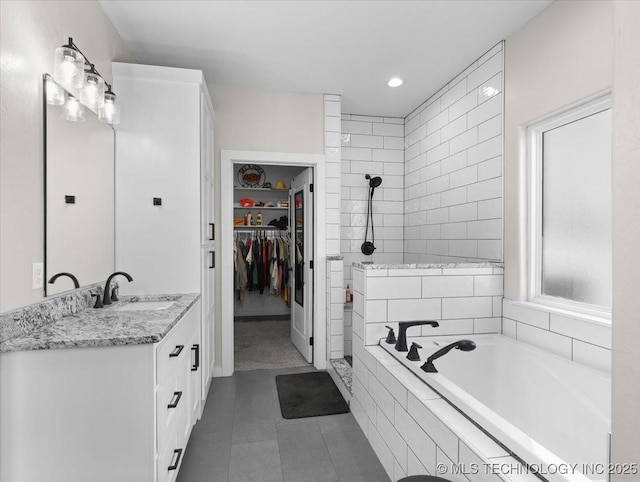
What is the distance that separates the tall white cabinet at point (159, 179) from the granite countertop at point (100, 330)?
55 centimetres

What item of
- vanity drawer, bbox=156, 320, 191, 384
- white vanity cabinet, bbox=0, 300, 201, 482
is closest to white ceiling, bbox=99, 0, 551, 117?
vanity drawer, bbox=156, 320, 191, 384

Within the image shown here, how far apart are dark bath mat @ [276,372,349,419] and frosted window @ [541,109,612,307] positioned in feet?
5.48

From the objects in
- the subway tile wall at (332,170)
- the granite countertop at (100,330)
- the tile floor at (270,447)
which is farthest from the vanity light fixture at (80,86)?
the tile floor at (270,447)

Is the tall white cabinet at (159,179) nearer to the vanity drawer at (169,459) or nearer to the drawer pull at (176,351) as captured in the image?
the drawer pull at (176,351)

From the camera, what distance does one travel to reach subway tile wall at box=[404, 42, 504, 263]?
2566 millimetres

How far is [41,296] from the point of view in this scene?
5.02ft

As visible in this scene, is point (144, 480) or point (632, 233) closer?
point (632, 233)

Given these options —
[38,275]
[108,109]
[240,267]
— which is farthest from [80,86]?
[240,267]

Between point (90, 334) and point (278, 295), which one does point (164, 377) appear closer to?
point (90, 334)

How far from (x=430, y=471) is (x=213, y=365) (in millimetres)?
2242

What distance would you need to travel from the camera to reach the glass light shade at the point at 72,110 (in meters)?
1.69

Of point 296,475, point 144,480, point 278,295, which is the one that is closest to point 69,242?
point 144,480

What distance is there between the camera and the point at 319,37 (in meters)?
2.46

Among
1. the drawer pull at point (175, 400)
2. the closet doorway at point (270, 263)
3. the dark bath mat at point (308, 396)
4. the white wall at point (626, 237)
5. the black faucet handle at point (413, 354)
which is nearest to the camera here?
Result: the white wall at point (626, 237)
